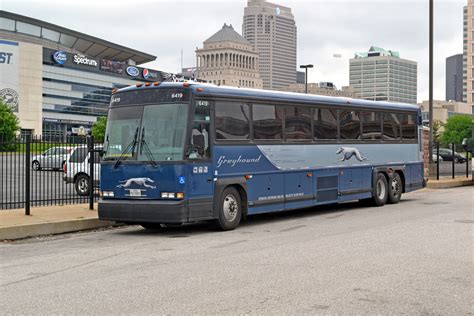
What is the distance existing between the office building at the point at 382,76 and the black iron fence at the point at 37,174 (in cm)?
14978

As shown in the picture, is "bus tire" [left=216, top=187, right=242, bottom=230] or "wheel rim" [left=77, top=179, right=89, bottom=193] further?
"wheel rim" [left=77, top=179, right=89, bottom=193]

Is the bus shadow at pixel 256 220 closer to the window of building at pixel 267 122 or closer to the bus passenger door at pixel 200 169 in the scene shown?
the bus passenger door at pixel 200 169

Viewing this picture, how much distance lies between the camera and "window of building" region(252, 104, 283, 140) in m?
14.3

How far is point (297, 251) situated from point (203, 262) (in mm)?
1736

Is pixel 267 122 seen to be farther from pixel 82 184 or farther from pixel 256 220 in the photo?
pixel 82 184

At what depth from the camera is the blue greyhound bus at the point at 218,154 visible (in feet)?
40.8

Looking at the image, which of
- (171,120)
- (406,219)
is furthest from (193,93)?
(406,219)

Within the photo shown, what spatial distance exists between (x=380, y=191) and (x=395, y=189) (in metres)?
0.89

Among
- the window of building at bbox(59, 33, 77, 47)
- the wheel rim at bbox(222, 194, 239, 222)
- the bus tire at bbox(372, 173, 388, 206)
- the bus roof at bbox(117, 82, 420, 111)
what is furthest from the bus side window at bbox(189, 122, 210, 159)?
the window of building at bbox(59, 33, 77, 47)

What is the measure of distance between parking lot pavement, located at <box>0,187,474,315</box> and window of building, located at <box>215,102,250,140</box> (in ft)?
6.78

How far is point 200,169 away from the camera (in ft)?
41.5

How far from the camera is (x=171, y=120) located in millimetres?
12531

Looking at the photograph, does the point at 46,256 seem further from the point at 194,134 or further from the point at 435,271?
the point at 435,271

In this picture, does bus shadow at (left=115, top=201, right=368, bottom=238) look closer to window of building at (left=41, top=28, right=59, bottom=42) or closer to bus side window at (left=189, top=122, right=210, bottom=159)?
bus side window at (left=189, top=122, right=210, bottom=159)
